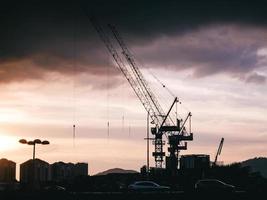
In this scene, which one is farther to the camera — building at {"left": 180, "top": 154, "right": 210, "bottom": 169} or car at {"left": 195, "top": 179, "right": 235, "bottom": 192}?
building at {"left": 180, "top": 154, "right": 210, "bottom": 169}

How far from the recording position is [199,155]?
191 metres

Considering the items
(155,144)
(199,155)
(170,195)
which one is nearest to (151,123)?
(155,144)

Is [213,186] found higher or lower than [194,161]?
lower

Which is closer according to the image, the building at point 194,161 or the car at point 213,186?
the car at point 213,186

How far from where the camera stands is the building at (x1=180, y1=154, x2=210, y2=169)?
179150 mm

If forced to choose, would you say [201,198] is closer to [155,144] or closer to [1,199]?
[1,199]

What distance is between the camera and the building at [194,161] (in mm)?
179150

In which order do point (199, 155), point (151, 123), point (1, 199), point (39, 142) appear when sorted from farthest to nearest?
point (199, 155) → point (151, 123) → point (39, 142) → point (1, 199)

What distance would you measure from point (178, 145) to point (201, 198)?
123 metres

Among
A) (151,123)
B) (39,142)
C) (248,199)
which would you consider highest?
(151,123)

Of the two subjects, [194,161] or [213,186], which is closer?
[213,186]

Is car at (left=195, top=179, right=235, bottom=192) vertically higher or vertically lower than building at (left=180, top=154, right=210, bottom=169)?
lower

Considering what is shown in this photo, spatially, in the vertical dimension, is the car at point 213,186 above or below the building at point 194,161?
below

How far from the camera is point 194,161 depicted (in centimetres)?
18600
